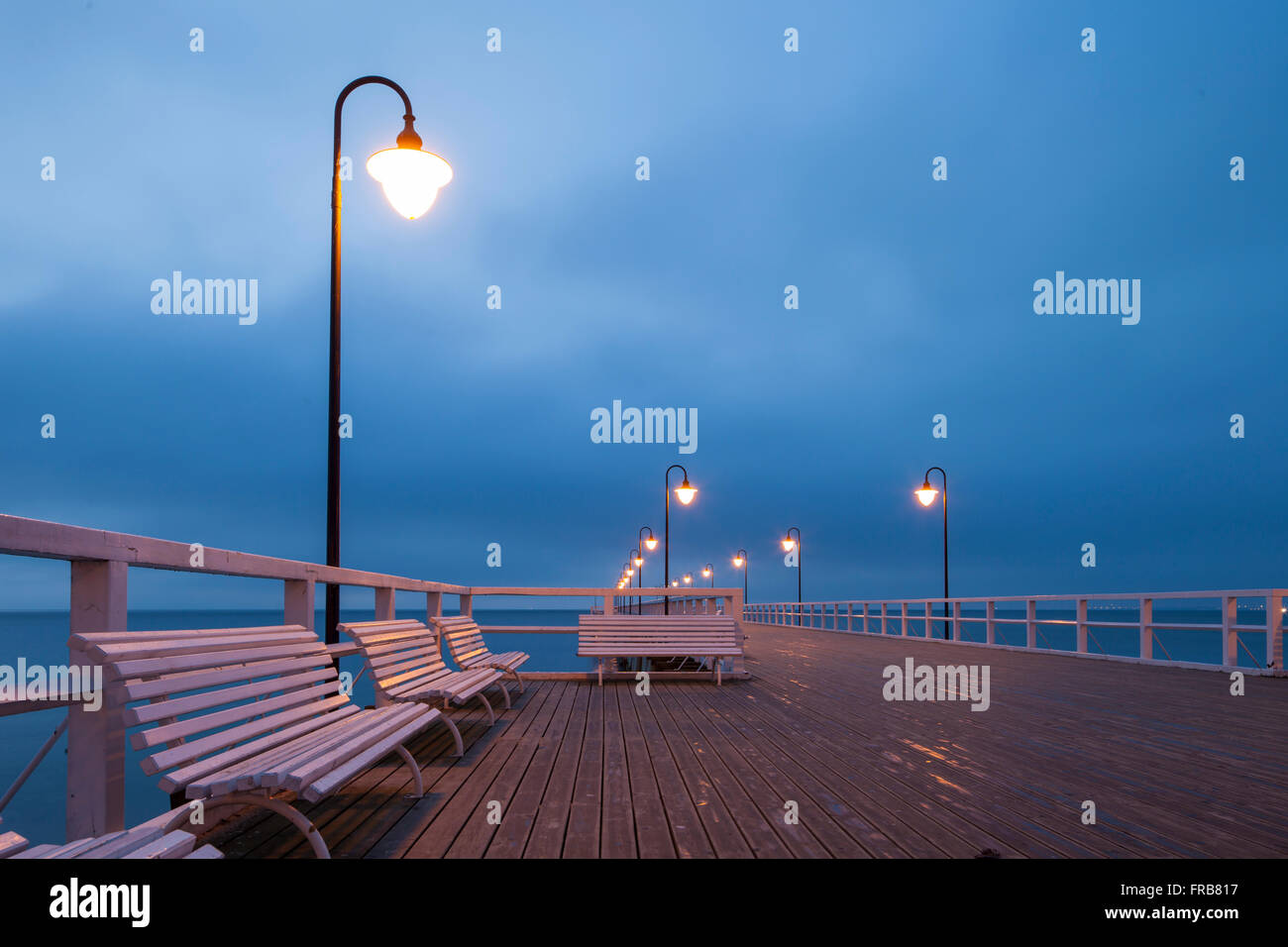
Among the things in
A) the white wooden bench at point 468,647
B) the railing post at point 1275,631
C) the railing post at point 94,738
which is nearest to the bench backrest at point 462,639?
the white wooden bench at point 468,647

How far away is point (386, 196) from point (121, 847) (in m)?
4.76

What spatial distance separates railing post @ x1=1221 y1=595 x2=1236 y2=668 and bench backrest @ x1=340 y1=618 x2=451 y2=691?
32.3 feet

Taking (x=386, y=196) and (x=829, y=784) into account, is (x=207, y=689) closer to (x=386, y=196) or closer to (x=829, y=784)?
(x=829, y=784)

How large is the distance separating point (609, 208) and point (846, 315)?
50.9 meters

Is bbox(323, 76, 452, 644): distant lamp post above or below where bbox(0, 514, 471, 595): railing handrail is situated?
above

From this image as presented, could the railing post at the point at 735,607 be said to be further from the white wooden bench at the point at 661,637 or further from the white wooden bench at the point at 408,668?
the white wooden bench at the point at 408,668

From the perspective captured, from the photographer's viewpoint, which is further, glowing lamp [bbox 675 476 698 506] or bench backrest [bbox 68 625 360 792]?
glowing lamp [bbox 675 476 698 506]

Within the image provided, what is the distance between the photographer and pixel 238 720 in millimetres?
2875

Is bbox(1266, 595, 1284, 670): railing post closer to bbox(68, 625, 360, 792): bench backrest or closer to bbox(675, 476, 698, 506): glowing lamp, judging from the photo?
bbox(675, 476, 698, 506): glowing lamp

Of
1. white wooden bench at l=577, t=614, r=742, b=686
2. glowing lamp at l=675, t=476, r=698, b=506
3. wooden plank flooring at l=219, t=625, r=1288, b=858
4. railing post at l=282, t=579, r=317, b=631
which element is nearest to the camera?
wooden plank flooring at l=219, t=625, r=1288, b=858

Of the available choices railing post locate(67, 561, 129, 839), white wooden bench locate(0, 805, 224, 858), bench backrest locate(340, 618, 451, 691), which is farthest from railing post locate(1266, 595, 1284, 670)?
railing post locate(67, 561, 129, 839)

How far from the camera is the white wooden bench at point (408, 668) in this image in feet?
15.3

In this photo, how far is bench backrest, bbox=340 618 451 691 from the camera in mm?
4656
